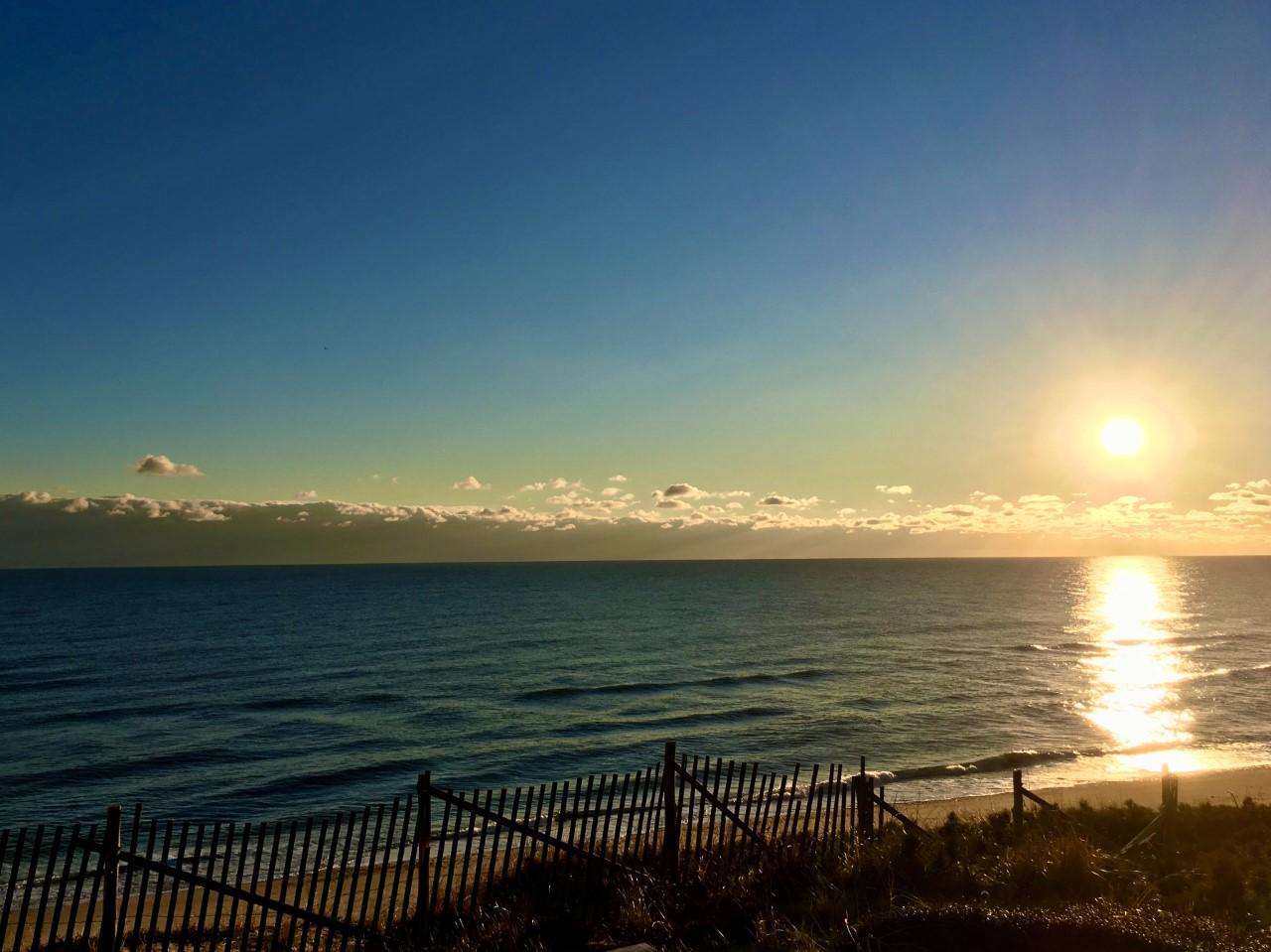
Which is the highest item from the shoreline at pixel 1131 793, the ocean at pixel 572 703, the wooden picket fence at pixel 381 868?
the wooden picket fence at pixel 381 868

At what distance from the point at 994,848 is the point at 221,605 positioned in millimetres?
124825

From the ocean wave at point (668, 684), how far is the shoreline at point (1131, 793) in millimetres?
22229

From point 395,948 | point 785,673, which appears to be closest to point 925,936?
point 395,948

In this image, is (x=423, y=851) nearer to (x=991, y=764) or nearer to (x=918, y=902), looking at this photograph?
(x=918, y=902)

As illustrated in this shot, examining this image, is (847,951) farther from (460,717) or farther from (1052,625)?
(1052,625)

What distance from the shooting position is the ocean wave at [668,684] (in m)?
46.4

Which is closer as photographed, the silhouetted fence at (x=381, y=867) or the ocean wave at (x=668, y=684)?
the silhouetted fence at (x=381, y=867)

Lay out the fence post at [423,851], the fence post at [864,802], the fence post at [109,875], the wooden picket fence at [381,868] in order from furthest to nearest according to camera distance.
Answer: the fence post at [864,802] → the fence post at [423,851] → the wooden picket fence at [381,868] → the fence post at [109,875]

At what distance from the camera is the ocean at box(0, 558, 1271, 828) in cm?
3062

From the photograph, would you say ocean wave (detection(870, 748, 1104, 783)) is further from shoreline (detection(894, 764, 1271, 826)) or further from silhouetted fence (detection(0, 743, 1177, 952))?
silhouetted fence (detection(0, 743, 1177, 952))

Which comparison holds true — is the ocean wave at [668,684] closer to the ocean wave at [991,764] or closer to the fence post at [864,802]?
the ocean wave at [991,764]

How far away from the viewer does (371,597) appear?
5556 inches

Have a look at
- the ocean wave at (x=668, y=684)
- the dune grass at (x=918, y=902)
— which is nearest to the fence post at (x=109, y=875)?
the dune grass at (x=918, y=902)

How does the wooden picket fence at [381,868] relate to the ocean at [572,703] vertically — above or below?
above
